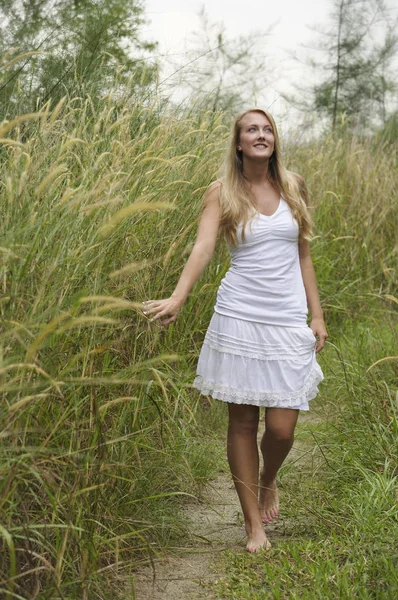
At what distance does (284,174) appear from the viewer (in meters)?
3.51

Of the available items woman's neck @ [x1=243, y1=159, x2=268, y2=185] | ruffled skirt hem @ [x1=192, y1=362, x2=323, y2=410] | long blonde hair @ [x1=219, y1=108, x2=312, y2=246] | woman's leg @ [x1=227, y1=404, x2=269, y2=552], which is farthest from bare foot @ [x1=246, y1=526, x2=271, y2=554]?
woman's neck @ [x1=243, y1=159, x2=268, y2=185]

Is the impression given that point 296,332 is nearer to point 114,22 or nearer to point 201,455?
point 201,455

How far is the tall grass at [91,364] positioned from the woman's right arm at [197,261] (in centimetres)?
11

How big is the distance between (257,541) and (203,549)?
20cm

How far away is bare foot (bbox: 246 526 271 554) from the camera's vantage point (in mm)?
3136

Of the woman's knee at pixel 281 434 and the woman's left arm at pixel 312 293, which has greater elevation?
the woman's left arm at pixel 312 293

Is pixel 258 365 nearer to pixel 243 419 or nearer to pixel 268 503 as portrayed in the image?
pixel 243 419

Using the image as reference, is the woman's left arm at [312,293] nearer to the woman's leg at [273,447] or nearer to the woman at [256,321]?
the woman at [256,321]

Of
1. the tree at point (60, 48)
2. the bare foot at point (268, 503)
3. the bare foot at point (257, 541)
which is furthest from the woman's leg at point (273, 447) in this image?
the tree at point (60, 48)

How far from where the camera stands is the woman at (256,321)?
3.23 meters

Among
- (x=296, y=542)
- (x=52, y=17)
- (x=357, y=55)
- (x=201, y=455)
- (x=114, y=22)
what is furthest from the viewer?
(x=357, y=55)

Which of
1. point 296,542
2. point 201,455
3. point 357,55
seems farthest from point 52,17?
point 357,55

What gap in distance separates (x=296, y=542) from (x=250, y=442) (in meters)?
0.40

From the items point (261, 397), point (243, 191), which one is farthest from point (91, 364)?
point (243, 191)
